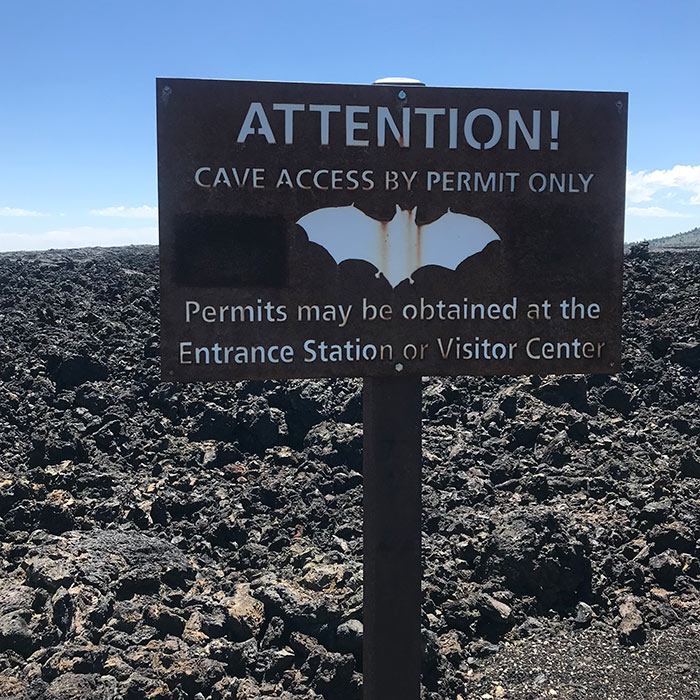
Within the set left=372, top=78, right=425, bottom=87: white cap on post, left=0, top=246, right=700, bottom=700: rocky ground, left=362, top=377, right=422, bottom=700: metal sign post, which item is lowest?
left=0, top=246, right=700, bottom=700: rocky ground

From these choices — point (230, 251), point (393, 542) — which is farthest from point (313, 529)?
point (230, 251)

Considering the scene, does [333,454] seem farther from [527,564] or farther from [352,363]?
[352,363]

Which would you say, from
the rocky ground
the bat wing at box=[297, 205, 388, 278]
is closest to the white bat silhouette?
the bat wing at box=[297, 205, 388, 278]

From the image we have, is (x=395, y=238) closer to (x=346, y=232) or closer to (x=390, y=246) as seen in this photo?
(x=390, y=246)

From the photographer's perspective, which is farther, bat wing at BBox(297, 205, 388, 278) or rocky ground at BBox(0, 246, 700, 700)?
rocky ground at BBox(0, 246, 700, 700)

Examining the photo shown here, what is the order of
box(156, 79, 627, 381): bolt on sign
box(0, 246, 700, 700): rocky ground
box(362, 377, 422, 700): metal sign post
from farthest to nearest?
box(0, 246, 700, 700): rocky ground < box(362, 377, 422, 700): metal sign post < box(156, 79, 627, 381): bolt on sign

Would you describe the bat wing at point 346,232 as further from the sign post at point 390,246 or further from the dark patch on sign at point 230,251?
the dark patch on sign at point 230,251

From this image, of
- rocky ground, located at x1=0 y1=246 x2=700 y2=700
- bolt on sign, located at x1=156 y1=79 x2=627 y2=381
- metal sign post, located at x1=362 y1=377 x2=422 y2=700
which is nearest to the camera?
bolt on sign, located at x1=156 y1=79 x2=627 y2=381

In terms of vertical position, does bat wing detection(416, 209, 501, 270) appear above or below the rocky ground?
above

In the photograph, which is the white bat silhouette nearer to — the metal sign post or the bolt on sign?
the bolt on sign

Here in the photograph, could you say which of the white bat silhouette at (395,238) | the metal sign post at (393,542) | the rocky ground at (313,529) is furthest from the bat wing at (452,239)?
the rocky ground at (313,529)
